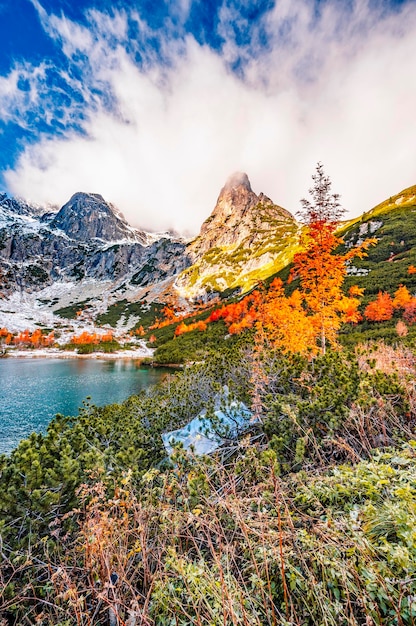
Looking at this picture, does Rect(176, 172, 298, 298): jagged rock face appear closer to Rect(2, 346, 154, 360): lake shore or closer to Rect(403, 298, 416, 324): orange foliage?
Rect(2, 346, 154, 360): lake shore

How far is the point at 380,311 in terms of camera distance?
38.6 meters

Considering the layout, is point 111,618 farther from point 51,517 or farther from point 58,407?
point 58,407

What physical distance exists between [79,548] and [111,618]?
1.05 metres

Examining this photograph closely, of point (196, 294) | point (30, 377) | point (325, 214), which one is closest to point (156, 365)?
point (30, 377)

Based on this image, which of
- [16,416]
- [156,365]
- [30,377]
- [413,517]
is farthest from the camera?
[156,365]

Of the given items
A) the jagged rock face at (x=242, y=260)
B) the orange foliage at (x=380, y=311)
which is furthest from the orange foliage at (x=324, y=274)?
the jagged rock face at (x=242, y=260)

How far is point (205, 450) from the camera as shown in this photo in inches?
260

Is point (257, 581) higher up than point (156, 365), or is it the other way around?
point (257, 581)

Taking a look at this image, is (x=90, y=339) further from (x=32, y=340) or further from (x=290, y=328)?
Result: (x=290, y=328)

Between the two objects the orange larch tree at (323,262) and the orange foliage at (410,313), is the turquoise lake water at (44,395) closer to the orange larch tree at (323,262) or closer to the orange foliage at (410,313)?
the orange larch tree at (323,262)

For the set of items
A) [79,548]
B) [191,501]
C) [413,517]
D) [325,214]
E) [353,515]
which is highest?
[325,214]

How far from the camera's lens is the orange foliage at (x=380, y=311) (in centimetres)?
3825

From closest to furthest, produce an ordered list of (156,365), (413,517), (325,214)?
(413,517) → (325,214) → (156,365)

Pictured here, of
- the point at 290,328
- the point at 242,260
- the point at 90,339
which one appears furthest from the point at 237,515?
the point at 242,260
